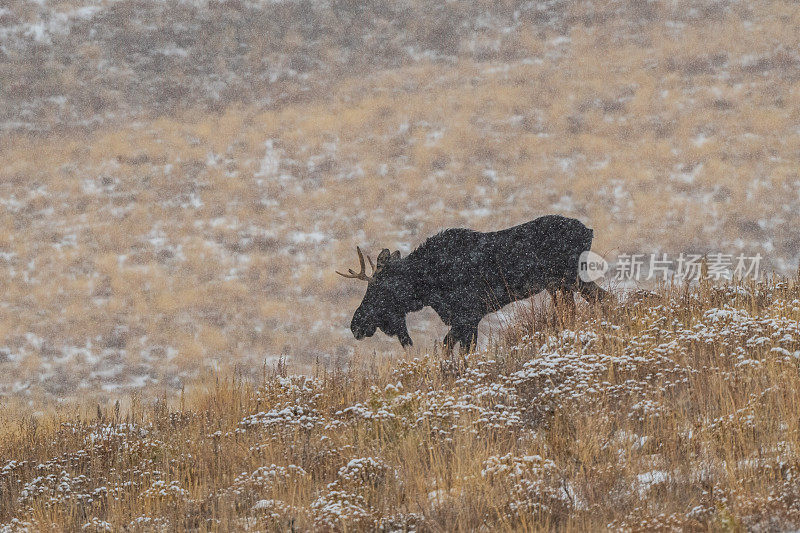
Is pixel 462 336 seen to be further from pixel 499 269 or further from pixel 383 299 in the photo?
pixel 383 299

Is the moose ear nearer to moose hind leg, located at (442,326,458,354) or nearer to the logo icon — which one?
moose hind leg, located at (442,326,458,354)

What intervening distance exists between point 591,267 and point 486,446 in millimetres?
3950

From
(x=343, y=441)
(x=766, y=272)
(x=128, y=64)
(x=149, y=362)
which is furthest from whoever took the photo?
(x=128, y=64)

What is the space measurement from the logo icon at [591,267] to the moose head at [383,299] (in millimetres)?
1968

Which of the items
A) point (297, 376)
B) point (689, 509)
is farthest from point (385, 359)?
point (689, 509)

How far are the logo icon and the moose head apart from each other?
6.46 feet

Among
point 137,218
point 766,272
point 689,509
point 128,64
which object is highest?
point 128,64

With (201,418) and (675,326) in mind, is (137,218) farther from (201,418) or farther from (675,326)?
(675,326)

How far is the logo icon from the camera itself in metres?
9.40

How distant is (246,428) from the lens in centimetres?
759

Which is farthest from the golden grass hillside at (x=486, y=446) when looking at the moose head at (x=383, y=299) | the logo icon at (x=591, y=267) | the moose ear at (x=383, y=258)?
the moose ear at (x=383, y=258)

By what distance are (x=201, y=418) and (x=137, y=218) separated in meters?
13.3

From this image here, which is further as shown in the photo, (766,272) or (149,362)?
(149,362)

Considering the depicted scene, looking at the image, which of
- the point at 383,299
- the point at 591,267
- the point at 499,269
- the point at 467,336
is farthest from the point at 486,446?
the point at 383,299
